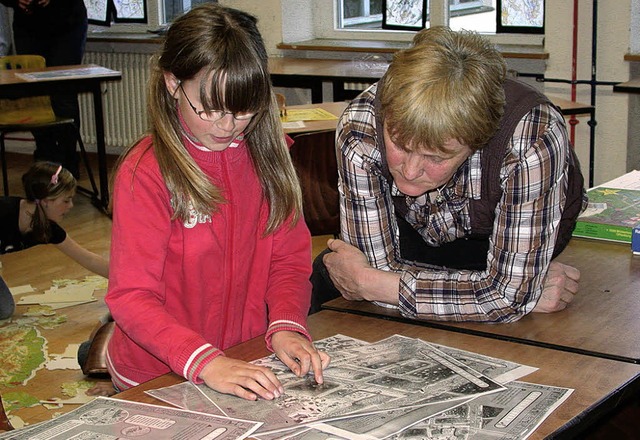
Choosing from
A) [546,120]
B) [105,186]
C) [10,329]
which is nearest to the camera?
[546,120]

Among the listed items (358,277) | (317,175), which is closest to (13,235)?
(317,175)

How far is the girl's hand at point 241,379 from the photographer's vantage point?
125 centimetres

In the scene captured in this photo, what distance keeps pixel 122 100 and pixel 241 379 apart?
5352 millimetres

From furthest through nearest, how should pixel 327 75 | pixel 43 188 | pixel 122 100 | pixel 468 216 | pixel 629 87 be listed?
pixel 122 100, pixel 327 75, pixel 629 87, pixel 43 188, pixel 468 216

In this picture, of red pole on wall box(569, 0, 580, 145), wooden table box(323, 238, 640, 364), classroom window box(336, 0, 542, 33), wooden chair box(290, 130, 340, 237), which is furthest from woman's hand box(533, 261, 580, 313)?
classroom window box(336, 0, 542, 33)

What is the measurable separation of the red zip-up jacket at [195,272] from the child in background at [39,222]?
1951mm

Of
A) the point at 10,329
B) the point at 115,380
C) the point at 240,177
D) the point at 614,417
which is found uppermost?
the point at 240,177

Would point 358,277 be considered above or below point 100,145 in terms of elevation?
above

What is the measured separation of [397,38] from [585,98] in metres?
1.41

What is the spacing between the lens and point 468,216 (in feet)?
5.59

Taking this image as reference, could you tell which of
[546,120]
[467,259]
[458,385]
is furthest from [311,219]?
[458,385]

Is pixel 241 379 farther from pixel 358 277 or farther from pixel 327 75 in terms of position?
pixel 327 75

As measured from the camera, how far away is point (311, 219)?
120 inches

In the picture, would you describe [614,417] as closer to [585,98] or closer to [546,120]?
[546,120]
